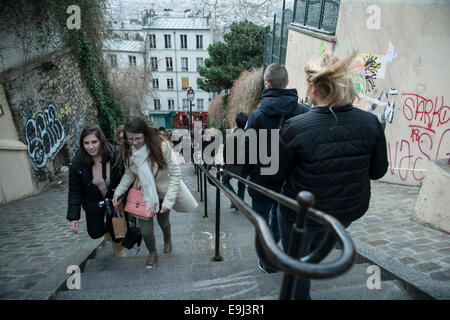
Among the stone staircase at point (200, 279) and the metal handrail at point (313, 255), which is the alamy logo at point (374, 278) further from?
the metal handrail at point (313, 255)

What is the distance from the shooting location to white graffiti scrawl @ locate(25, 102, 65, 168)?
22.3ft

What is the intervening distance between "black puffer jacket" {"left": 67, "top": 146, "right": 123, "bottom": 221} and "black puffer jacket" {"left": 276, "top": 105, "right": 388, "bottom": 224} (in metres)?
1.87

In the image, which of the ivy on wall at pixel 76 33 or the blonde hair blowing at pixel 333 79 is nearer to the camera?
the blonde hair blowing at pixel 333 79

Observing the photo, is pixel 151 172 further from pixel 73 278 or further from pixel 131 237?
pixel 73 278

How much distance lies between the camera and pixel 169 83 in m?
37.8

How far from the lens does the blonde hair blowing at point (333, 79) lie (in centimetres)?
154

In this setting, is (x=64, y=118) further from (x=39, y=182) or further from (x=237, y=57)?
(x=237, y=57)

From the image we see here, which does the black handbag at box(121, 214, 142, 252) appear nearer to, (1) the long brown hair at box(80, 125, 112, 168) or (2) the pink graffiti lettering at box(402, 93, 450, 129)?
(1) the long brown hair at box(80, 125, 112, 168)

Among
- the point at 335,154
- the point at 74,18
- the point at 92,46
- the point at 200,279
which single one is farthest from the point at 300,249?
the point at 92,46

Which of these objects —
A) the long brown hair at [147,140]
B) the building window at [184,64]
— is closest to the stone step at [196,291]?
the long brown hair at [147,140]

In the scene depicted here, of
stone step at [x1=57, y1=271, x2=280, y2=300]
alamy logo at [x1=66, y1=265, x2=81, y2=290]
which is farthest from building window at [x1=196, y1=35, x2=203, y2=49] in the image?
stone step at [x1=57, y1=271, x2=280, y2=300]

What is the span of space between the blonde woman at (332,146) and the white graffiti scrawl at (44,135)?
7084mm

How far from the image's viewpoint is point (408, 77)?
5.22 meters
